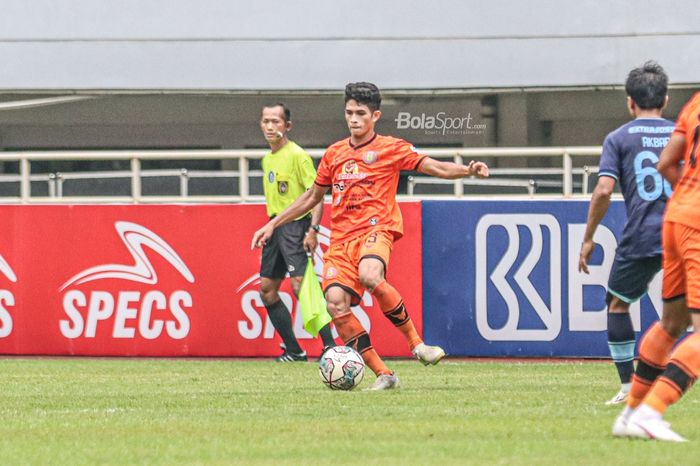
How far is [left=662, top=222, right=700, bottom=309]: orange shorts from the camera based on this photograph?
708 centimetres

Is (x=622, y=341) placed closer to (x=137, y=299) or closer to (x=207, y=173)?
(x=137, y=299)

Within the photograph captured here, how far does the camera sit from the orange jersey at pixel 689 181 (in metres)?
7.17

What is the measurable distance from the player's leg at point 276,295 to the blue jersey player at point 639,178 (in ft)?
17.6

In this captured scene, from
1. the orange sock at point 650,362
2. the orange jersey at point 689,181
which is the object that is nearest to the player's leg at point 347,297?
the orange sock at point 650,362

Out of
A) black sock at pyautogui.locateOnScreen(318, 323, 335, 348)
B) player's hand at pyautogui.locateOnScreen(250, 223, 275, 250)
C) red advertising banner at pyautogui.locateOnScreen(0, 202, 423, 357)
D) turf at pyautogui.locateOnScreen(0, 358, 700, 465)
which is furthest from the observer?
red advertising banner at pyautogui.locateOnScreen(0, 202, 423, 357)

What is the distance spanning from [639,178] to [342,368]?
2299 millimetres

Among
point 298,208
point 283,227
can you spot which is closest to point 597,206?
point 298,208

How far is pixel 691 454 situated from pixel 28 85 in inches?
775

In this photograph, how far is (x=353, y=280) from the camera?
1040 cm

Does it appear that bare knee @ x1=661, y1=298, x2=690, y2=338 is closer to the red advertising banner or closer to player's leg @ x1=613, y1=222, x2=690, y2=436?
player's leg @ x1=613, y1=222, x2=690, y2=436

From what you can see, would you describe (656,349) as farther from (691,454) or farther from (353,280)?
(353,280)

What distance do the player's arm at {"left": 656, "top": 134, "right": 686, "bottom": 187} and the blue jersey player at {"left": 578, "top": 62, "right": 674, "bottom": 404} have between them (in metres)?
1.24

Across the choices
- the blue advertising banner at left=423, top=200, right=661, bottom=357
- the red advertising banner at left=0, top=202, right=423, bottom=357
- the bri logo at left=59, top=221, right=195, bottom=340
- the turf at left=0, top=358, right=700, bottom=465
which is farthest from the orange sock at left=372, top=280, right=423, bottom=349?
the bri logo at left=59, top=221, right=195, bottom=340

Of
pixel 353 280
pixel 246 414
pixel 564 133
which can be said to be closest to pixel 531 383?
pixel 353 280
